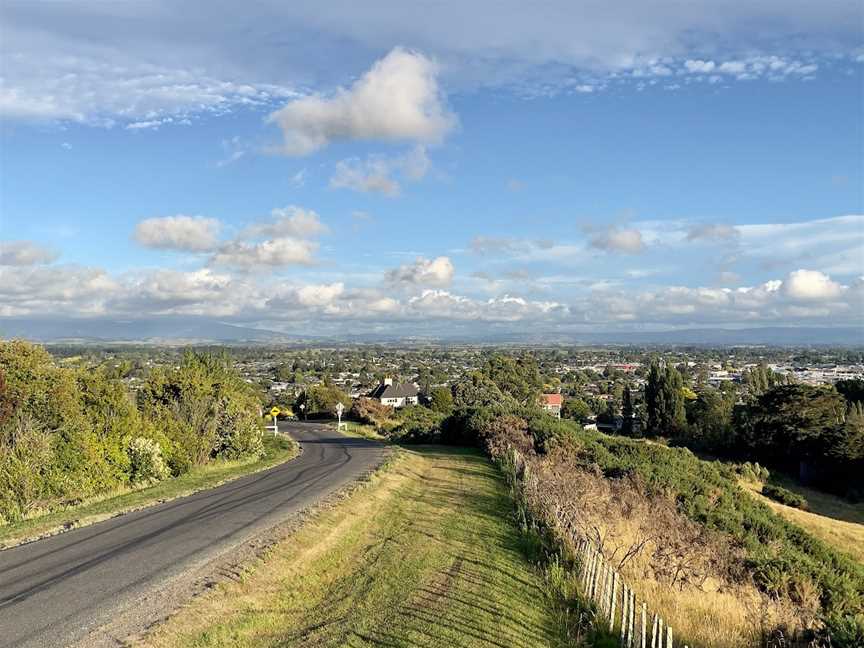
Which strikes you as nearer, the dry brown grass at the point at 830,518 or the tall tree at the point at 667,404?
the dry brown grass at the point at 830,518

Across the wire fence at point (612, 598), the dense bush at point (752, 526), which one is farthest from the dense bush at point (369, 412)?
the wire fence at point (612, 598)

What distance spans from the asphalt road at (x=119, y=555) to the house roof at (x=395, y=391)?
77.8 metres

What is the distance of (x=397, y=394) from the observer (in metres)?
102

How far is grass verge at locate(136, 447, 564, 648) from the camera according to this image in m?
8.96

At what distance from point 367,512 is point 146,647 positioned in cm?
949

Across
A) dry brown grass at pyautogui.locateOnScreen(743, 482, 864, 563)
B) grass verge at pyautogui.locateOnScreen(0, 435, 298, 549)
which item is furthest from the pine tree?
grass verge at pyautogui.locateOnScreen(0, 435, 298, 549)

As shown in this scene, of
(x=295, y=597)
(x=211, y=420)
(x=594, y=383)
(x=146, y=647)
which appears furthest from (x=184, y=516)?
(x=594, y=383)

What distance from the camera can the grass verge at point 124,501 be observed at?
14792mm

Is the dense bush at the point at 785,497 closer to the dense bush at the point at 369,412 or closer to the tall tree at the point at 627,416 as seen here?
the dense bush at the point at 369,412

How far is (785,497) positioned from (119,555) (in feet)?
123

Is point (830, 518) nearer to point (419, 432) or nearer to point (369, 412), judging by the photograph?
point (419, 432)

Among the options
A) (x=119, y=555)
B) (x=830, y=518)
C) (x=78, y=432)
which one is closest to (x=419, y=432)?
(x=830, y=518)

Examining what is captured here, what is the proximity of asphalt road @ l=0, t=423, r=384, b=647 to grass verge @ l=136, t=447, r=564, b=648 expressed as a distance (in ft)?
4.15

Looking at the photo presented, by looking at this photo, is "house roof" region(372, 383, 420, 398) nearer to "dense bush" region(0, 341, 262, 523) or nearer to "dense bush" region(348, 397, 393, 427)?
"dense bush" region(348, 397, 393, 427)
